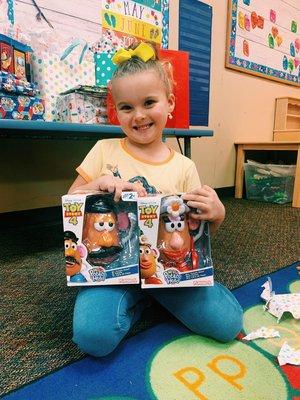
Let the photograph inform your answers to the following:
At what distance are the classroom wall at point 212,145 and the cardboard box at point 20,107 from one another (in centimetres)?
37

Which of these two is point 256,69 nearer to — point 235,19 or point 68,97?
point 235,19

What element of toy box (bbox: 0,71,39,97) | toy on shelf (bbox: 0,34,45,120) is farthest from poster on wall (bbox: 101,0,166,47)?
toy box (bbox: 0,71,39,97)

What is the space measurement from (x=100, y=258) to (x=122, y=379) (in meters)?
0.19

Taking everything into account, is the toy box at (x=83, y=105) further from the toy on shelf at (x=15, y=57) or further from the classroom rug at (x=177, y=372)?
the classroom rug at (x=177, y=372)

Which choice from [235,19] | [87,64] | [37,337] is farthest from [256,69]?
[37,337]

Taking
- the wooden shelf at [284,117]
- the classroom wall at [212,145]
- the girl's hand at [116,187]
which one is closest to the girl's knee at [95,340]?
the girl's hand at [116,187]

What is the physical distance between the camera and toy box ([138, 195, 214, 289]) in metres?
0.55

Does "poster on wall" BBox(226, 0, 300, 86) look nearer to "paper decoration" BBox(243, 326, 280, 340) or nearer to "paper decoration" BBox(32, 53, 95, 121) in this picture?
"paper decoration" BBox(32, 53, 95, 121)

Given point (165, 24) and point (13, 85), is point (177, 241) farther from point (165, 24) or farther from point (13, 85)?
point (165, 24)

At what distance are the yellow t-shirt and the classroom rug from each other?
11.4 inches

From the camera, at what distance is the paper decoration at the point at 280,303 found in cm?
70

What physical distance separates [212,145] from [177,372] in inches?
68.5

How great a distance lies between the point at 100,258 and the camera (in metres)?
0.55

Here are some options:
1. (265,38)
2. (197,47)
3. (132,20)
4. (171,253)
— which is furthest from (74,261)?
(265,38)
